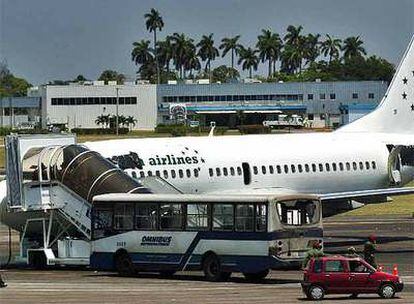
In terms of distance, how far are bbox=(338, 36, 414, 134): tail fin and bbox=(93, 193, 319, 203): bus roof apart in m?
22.5

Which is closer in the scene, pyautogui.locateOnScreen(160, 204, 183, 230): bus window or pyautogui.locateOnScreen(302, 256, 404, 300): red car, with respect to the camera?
pyautogui.locateOnScreen(302, 256, 404, 300): red car

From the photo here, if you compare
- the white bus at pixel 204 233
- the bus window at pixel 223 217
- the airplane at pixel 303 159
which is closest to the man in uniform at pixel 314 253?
the white bus at pixel 204 233

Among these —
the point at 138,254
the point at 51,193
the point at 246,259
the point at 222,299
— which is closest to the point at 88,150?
the point at 51,193

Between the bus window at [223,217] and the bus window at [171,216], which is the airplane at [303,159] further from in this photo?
the bus window at [223,217]

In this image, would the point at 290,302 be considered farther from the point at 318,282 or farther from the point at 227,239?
the point at 227,239

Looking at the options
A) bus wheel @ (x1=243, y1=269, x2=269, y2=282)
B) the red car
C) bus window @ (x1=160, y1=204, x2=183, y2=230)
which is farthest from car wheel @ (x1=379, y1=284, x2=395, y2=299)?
bus window @ (x1=160, y1=204, x2=183, y2=230)

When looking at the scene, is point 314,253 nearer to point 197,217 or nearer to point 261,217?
point 261,217

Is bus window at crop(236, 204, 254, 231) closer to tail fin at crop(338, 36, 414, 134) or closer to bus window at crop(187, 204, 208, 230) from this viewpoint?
bus window at crop(187, 204, 208, 230)

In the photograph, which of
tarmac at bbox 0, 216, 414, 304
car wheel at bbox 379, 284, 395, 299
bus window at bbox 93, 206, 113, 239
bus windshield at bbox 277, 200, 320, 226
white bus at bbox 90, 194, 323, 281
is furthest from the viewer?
Answer: bus window at bbox 93, 206, 113, 239


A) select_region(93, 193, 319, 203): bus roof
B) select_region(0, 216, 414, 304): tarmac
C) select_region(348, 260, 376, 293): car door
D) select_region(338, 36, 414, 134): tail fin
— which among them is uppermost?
select_region(338, 36, 414, 134): tail fin

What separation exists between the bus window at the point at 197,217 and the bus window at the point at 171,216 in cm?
37

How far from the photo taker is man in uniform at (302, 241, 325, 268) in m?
40.3

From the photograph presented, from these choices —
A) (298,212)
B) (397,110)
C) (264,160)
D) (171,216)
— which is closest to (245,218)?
(298,212)

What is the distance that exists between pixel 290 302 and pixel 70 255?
48.9ft
